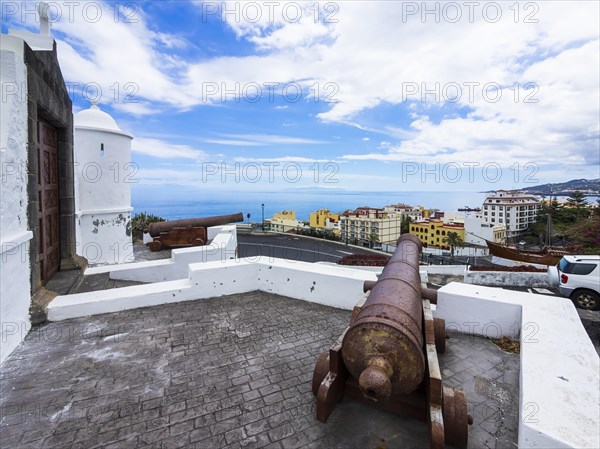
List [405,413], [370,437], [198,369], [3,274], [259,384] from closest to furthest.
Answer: [370,437] < [405,413] < [259,384] < [198,369] < [3,274]

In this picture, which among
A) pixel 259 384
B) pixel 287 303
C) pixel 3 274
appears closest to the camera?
pixel 259 384

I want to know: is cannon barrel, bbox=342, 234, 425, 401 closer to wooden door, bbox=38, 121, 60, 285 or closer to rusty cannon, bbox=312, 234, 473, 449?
rusty cannon, bbox=312, 234, 473, 449

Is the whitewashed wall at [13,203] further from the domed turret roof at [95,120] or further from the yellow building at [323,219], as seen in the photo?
the yellow building at [323,219]

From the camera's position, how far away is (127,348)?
4137mm

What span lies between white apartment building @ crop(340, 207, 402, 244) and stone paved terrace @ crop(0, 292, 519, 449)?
164ft

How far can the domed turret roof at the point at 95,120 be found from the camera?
10305 millimetres

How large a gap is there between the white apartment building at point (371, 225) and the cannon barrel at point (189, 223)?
41295 mm

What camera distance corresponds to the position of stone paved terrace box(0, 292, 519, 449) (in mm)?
2693

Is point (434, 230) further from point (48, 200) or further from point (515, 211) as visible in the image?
point (48, 200)

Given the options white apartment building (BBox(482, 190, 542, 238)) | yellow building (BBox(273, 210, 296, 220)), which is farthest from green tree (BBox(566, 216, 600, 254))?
white apartment building (BBox(482, 190, 542, 238))

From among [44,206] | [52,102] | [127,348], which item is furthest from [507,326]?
→ [52,102]

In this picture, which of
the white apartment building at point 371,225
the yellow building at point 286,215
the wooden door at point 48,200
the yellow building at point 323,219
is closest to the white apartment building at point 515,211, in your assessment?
the white apartment building at point 371,225

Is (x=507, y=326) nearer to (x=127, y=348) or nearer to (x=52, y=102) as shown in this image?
(x=127, y=348)

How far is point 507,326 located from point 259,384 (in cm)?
334
